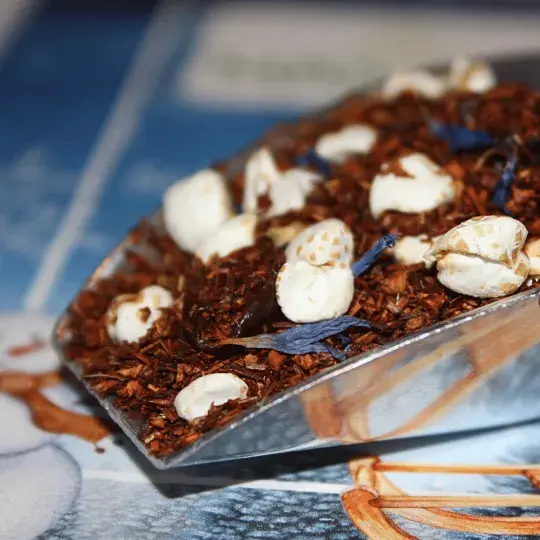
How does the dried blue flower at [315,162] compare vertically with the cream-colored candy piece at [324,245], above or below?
above

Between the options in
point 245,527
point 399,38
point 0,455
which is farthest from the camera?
point 399,38

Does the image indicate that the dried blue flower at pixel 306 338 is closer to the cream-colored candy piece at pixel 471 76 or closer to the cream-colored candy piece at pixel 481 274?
the cream-colored candy piece at pixel 481 274

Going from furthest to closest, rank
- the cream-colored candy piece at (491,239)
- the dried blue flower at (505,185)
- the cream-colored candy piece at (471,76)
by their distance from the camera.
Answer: the cream-colored candy piece at (471,76), the dried blue flower at (505,185), the cream-colored candy piece at (491,239)

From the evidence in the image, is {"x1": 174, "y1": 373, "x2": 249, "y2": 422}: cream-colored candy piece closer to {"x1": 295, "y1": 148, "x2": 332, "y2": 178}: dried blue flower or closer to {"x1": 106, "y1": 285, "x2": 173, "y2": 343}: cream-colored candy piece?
{"x1": 106, "y1": 285, "x2": 173, "y2": 343}: cream-colored candy piece

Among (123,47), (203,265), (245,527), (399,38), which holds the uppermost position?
(123,47)

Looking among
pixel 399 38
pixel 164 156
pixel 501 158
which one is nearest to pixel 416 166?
pixel 501 158

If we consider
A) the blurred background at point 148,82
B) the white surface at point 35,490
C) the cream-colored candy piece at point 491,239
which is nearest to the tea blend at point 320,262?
the cream-colored candy piece at point 491,239

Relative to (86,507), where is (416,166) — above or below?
above

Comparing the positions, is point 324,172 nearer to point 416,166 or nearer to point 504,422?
point 416,166
